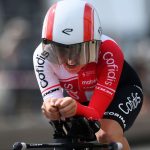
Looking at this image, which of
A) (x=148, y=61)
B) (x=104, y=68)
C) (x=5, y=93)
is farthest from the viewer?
(x=148, y=61)

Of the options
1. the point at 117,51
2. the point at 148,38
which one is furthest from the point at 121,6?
the point at 117,51

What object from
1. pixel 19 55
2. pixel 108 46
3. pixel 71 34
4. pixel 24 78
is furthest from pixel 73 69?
pixel 19 55

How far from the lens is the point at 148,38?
44.1 feet

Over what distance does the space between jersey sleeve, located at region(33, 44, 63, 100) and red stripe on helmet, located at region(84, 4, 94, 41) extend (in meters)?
0.47

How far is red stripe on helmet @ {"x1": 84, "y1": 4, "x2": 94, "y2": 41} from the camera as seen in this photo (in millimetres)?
5852

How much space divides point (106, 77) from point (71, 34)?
1.74 feet

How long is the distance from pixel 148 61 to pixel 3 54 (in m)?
2.75

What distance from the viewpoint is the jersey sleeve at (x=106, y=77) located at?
5992mm

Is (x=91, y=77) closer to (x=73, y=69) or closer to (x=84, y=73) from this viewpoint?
(x=84, y=73)

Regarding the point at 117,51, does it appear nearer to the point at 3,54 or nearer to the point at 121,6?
the point at 3,54

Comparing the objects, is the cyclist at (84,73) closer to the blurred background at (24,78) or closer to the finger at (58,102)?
the finger at (58,102)

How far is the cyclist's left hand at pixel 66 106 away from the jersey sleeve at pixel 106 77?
1.17 feet

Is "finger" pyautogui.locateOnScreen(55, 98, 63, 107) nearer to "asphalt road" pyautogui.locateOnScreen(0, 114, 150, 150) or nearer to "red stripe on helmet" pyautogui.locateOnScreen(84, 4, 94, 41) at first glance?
"red stripe on helmet" pyautogui.locateOnScreen(84, 4, 94, 41)

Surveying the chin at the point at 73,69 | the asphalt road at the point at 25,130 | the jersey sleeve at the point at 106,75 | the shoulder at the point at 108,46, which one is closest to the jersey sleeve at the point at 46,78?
the chin at the point at 73,69
